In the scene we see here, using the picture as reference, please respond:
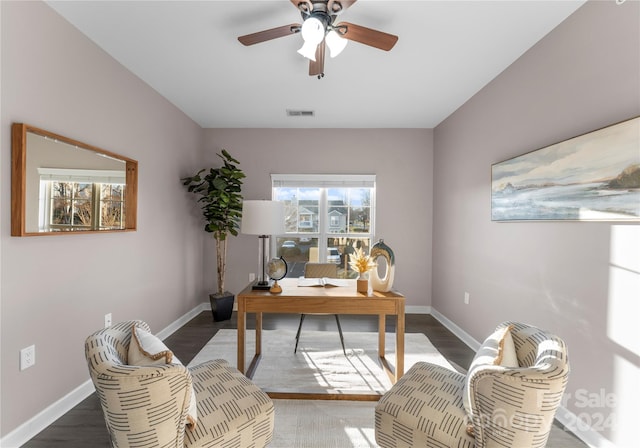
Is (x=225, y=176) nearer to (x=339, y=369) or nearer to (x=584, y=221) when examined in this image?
(x=339, y=369)

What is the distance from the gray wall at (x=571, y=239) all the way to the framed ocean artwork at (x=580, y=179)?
0.07 metres

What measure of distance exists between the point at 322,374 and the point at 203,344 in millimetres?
1384

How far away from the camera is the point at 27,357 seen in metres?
1.89

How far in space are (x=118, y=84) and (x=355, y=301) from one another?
263 centimetres

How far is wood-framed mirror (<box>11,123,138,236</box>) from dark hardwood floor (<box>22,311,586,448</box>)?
1196mm

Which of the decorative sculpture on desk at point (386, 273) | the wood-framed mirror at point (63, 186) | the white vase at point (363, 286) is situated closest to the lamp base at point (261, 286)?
the white vase at point (363, 286)

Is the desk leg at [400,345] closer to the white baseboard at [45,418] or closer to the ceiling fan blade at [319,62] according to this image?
the ceiling fan blade at [319,62]

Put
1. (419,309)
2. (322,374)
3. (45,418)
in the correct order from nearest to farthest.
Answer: (45,418) < (322,374) < (419,309)

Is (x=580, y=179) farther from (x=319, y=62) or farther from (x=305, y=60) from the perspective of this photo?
(x=305, y=60)

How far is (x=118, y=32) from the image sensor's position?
7.55 feet

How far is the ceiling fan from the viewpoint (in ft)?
5.61

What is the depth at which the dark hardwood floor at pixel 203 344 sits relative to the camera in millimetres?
1878

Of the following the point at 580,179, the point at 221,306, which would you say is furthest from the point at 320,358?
the point at 580,179

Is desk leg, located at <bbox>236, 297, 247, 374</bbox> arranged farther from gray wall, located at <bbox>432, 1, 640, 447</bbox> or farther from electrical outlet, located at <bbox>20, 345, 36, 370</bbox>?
gray wall, located at <bbox>432, 1, 640, 447</bbox>
